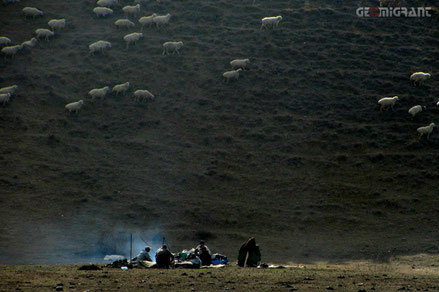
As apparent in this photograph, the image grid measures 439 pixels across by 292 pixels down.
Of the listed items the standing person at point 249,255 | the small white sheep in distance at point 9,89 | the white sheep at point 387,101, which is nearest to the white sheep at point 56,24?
the small white sheep in distance at point 9,89

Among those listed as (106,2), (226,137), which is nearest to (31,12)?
(106,2)

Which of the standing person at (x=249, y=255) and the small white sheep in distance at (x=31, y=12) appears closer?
the standing person at (x=249, y=255)

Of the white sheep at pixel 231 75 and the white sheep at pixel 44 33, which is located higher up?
the white sheep at pixel 44 33

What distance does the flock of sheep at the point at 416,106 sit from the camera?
3381cm

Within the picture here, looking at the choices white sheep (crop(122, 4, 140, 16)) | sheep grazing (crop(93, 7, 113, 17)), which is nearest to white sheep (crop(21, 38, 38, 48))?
sheep grazing (crop(93, 7, 113, 17))

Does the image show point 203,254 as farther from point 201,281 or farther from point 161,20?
point 161,20

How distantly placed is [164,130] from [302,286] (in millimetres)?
21791

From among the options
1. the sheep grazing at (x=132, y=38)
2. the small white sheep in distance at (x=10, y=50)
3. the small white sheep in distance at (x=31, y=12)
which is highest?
the small white sheep in distance at (x=31, y=12)

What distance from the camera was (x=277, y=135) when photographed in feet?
113

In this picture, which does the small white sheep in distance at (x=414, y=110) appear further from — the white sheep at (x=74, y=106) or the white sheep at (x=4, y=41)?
the white sheep at (x=4, y=41)

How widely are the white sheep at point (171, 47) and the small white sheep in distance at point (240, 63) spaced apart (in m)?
4.23

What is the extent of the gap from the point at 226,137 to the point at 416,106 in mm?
11493

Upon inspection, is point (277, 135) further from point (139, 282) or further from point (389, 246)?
point (139, 282)

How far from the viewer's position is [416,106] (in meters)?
35.5
